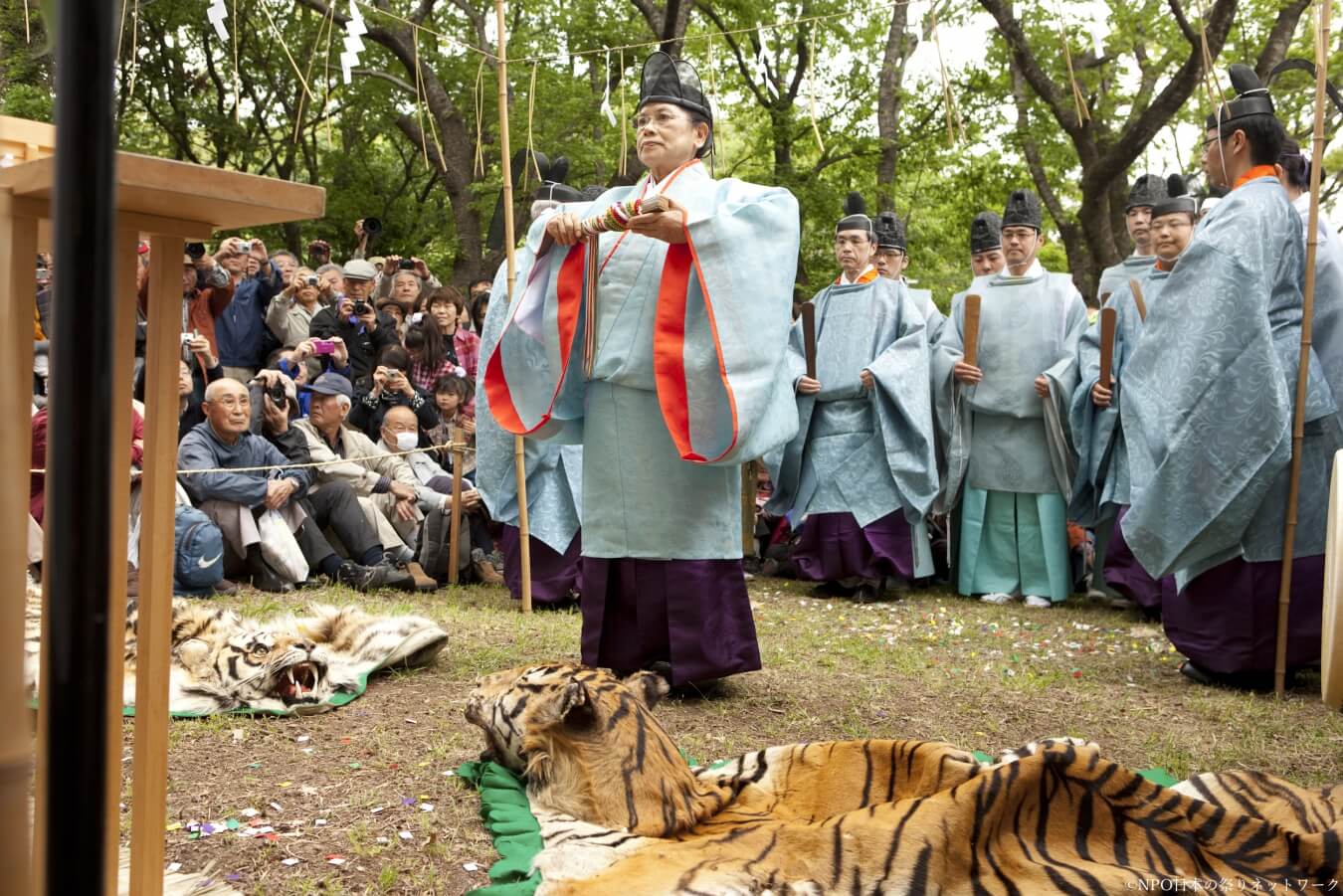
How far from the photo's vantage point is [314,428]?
6691 millimetres

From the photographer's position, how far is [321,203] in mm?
1543

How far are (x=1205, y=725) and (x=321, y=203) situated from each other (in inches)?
130

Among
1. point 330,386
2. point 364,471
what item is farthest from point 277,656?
point 330,386

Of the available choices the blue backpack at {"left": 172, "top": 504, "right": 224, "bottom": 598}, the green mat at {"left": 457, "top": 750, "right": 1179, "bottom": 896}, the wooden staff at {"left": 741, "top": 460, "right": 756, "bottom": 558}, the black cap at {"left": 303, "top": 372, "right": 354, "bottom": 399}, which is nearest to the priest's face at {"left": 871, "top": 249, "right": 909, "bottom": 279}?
the wooden staff at {"left": 741, "top": 460, "right": 756, "bottom": 558}

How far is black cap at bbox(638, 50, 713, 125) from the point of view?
157 inches

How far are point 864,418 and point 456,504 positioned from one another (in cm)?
239

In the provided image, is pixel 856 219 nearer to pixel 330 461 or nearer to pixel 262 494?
pixel 330 461

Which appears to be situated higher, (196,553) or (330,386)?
(330,386)

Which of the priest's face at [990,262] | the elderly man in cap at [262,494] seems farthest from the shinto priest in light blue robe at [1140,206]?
the elderly man in cap at [262,494]

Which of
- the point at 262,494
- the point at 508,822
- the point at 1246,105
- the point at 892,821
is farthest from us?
the point at 262,494

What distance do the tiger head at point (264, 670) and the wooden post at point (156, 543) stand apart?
2.14 m

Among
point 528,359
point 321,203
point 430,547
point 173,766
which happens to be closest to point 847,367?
point 430,547

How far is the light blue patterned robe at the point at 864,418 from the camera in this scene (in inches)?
268

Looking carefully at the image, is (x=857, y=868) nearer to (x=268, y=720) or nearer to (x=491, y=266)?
(x=268, y=720)
